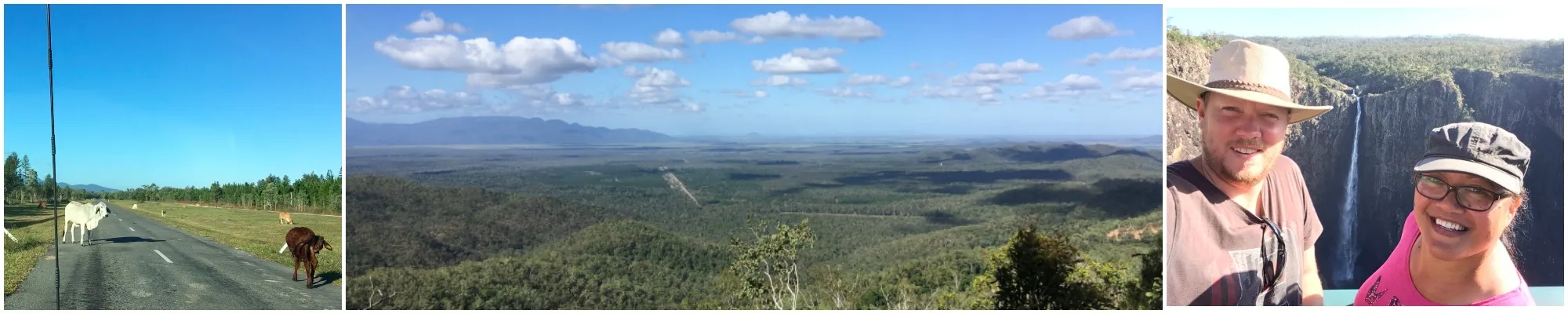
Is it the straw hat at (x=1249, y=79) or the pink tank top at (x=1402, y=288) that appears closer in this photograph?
the straw hat at (x=1249, y=79)

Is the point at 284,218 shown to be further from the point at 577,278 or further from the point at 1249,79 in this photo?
the point at 1249,79

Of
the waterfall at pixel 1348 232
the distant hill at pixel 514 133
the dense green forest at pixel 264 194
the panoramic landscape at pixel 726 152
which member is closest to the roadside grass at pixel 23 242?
the dense green forest at pixel 264 194

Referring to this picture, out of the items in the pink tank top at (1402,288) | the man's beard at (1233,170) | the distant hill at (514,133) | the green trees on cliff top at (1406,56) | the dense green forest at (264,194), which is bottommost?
the pink tank top at (1402,288)

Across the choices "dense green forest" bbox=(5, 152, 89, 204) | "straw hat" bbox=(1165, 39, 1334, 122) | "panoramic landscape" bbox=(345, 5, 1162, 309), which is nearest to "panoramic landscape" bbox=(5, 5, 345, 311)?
"dense green forest" bbox=(5, 152, 89, 204)

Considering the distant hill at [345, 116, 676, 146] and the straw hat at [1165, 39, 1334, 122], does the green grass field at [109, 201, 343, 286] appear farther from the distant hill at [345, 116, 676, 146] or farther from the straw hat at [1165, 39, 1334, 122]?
the straw hat at [1165, 39, 1334, 122]

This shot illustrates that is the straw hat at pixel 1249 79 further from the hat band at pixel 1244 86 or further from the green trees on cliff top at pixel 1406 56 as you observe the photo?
the green trees on cliff top at pixel 1406 56
